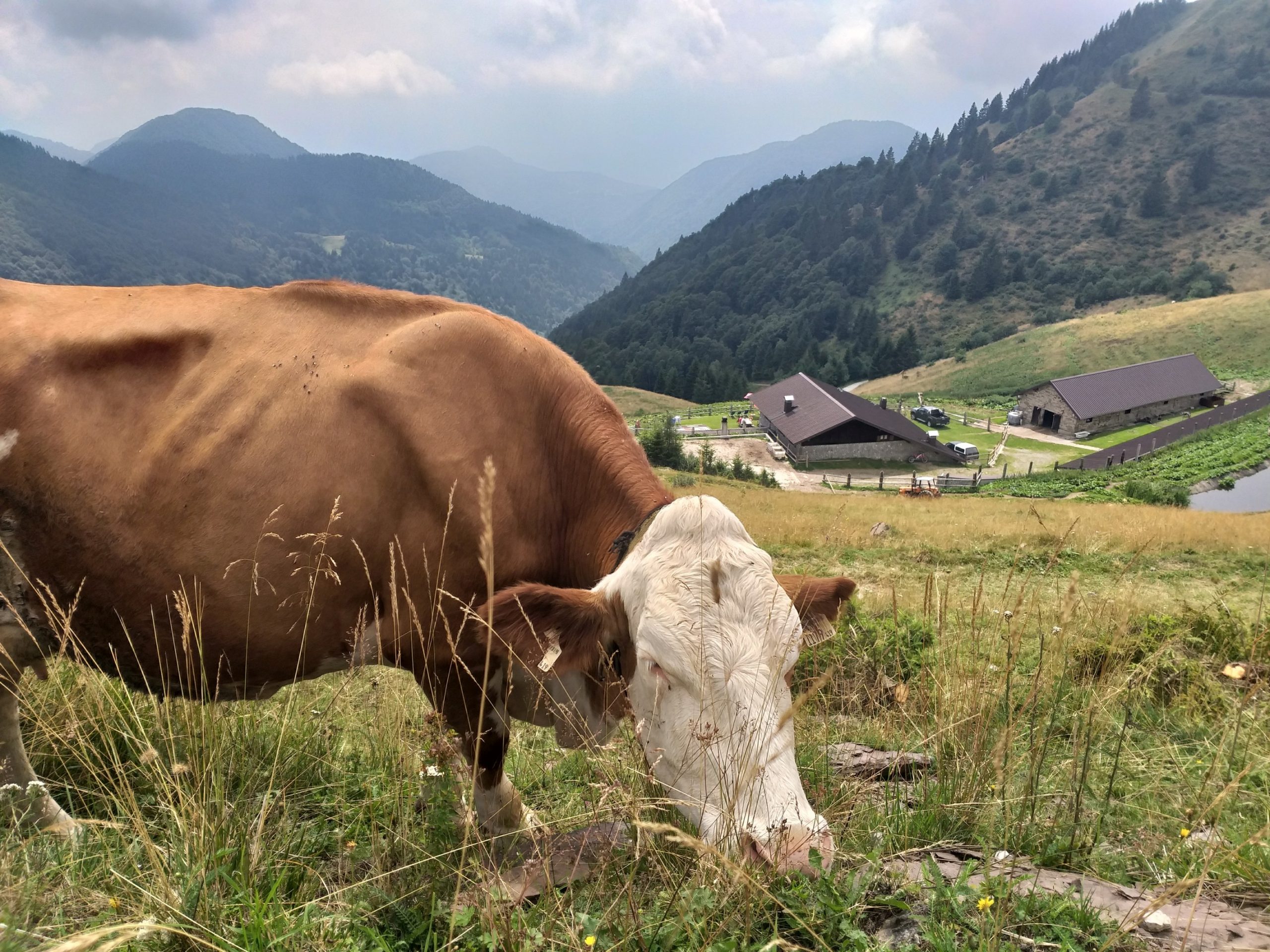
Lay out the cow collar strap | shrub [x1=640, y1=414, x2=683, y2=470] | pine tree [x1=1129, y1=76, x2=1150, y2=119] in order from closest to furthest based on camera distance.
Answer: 1. the cow collar strap
2. shrub [x1=640, y1=414, x2=683, y2=470]
3. pine tree [x1=1129, y1=76, x2=1150, y2=119]

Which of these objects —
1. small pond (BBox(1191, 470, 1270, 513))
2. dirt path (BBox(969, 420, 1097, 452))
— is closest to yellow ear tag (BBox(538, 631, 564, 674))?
small pond (BBox(1191, 470, 1270, 513))

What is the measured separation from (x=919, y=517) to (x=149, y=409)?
26637 mm

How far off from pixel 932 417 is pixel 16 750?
8759 centimetres

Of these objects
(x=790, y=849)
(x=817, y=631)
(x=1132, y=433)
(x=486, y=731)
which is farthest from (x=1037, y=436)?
(x=790, y=849)

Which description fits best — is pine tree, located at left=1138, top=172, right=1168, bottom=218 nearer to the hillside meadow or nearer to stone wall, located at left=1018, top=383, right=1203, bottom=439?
stone wall, located at left=1018, top=383, right=1203, bottom=439

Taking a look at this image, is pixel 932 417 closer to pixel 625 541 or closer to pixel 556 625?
pixel 625 541

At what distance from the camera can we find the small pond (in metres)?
47.6

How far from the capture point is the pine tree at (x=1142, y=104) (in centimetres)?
17075

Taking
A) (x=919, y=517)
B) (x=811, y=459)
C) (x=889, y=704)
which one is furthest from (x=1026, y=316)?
(x=889, y=704)

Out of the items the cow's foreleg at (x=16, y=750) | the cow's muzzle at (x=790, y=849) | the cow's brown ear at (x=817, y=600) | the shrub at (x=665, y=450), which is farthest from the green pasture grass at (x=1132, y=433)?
the cow's foreleg at (x=16, y=750)

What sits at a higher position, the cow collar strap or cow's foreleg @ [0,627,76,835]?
the cow collar strap

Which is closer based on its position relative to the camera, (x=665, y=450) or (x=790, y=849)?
(x=790, y=849)

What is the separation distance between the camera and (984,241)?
158m

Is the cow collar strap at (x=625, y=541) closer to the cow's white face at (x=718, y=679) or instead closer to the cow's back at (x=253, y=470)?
the cow's white face at (x=718, y=679)
